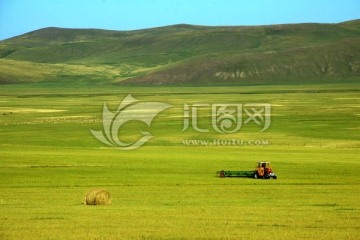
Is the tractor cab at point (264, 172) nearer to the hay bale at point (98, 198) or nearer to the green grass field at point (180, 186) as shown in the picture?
the green grass field at point (180, 186)

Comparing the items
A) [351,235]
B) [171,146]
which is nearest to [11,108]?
[171,146]

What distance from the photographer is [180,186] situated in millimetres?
32000

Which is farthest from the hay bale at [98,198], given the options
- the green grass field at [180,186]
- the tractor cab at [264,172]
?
the tractor cab at [264,172]

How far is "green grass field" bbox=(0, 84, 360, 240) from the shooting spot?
20516mm

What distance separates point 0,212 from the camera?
2336cm

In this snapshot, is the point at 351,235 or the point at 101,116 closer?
the point at 351,235

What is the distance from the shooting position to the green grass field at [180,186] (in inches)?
808

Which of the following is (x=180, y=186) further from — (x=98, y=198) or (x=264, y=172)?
(x=98, y=198)

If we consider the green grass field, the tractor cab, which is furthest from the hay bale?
the tractor cab

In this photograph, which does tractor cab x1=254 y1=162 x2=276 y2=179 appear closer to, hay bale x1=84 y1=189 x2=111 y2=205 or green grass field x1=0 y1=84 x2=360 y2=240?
green grass field x1=0 y1=84 x2=360 y2=240

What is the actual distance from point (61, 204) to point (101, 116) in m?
61.6

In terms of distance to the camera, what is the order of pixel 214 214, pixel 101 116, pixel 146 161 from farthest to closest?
pixel 101 116, pixel 146 161, pixel 214 214

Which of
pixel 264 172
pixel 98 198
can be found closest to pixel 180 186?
pixel 264 172

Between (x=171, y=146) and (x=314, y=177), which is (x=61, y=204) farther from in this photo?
(x=171, y=146)
